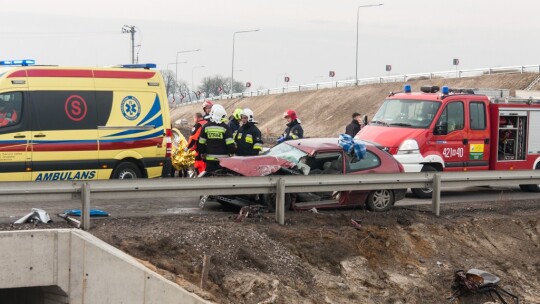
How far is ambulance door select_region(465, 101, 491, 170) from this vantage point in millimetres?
18047

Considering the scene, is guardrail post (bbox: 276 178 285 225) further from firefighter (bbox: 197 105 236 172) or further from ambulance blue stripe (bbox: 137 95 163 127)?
ambulance blue stripe (bbox: 137 95 163 127)

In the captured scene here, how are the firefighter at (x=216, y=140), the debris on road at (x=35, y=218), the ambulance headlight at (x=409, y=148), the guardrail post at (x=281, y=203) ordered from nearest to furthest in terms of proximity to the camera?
the debris on road at (x=35, y=218) → the guardrail post at (x=281, y=203) → the firefighter at (x=216, y=140) → the ambulance headlight at (x=409, y=148)

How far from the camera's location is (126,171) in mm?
15758

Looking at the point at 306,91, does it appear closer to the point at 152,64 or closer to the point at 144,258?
the point at 152,64

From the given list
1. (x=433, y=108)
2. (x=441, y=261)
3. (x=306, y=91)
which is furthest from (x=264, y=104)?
(x=441, y=261)

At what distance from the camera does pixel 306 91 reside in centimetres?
7400

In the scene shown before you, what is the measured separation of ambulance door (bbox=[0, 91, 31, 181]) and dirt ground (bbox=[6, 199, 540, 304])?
11.9ft

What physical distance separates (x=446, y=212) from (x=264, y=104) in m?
62.7

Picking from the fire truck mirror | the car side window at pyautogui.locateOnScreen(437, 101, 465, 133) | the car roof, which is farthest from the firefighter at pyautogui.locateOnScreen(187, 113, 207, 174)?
the car side window at pyautogui.locateOnScreen(437, 101, 465, 133)

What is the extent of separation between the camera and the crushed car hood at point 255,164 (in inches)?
521

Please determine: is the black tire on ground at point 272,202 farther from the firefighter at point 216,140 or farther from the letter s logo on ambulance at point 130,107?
the letter s logo on ambulance at point 130,107

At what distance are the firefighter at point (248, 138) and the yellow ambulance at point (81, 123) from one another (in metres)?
1.59

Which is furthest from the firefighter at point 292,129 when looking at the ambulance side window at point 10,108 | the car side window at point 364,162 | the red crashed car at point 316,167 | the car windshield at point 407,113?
the ambulance side window at point 10,108

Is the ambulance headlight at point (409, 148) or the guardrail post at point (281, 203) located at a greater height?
the ambulance headlight at point (409, 148)
